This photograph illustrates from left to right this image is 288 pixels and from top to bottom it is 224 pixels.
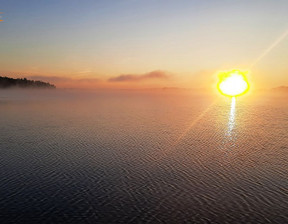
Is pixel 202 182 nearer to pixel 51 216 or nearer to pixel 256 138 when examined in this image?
pixel 51 216

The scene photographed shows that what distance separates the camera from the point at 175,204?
19.8 m

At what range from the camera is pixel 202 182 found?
79.5ft

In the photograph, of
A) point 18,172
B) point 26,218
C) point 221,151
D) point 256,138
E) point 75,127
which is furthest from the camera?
point 75,127

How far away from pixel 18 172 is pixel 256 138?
132ft

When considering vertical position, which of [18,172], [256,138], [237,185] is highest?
[256,138]

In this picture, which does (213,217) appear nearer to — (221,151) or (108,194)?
(108,194)

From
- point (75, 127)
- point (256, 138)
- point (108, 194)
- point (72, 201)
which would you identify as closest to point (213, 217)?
point (108, 194)

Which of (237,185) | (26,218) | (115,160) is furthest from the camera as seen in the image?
(115,160)

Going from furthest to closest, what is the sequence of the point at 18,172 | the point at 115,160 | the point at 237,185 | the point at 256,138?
the point at 256,138
the point at 115,160
the point at 18,172
the point at 237,185

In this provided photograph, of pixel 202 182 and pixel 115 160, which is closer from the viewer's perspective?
pixel 202 182

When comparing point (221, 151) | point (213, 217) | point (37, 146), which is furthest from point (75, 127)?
point (213, 217)

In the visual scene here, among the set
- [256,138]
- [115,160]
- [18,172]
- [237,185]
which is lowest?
[18,172]

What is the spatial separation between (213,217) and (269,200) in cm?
621

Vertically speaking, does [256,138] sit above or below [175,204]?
above
